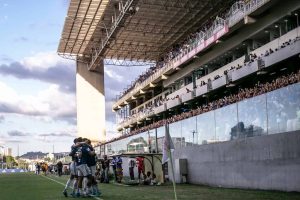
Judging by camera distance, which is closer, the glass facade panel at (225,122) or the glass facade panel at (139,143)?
the glass facade panel at (225,122)

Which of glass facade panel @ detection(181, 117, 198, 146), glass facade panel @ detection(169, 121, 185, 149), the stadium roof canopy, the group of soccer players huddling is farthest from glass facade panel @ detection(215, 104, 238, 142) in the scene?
the stadium roof canopy

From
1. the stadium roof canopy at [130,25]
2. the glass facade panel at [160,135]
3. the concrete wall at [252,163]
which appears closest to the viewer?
the concrete wall at [252,163]

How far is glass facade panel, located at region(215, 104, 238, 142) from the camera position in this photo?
69.2ft

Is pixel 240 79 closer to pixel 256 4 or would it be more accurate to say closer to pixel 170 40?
pixel 256 4

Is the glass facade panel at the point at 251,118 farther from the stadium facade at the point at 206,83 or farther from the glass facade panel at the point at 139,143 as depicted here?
the glass facade panel at the point at 139,143

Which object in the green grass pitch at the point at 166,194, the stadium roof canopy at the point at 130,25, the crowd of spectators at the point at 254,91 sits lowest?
the green grass pitch at the point at 166,194

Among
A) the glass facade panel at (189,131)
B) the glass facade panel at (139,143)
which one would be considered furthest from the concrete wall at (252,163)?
the glass facade panel at (139,143)

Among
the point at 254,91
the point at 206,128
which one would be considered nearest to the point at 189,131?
the point at 206,128

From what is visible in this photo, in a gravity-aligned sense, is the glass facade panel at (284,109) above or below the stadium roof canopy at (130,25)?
below

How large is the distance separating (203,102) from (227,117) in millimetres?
29117

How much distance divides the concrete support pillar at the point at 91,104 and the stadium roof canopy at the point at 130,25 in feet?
21.9

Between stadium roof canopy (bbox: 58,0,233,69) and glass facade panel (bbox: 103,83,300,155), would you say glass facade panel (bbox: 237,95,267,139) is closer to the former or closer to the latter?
glass facade panel (bbox: 103,83,300,155)

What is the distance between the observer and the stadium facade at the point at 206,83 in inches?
706

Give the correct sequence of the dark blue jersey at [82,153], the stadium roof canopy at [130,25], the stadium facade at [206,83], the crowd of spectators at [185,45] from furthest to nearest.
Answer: the stadium roof canopy at [130,25] < the crowd of spectators at [185,45] < the stadium facade at [206,83] < the dark blue jersey at [82,153]
